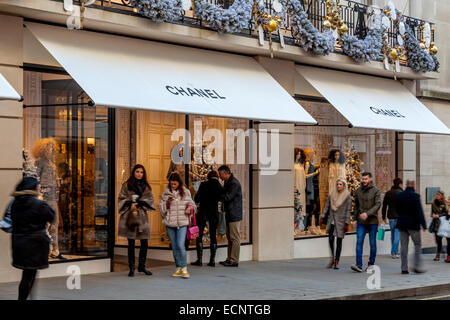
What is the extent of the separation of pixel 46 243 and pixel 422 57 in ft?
41.2

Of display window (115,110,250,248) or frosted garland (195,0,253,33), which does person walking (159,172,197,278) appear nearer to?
display window (115,110,250,248)

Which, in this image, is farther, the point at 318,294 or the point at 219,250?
the point at 219,250

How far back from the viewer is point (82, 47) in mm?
12844

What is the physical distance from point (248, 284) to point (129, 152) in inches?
173

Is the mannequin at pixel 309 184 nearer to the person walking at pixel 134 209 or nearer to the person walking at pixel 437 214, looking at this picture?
the person walking at pixel 437 214

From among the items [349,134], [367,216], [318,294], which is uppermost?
[349,134]

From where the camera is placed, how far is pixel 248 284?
1257 centimetres

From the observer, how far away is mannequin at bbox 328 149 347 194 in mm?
18453

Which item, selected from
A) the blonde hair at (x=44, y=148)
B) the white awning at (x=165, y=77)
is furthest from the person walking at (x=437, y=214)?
the blonde hair at (x=44, y=148)

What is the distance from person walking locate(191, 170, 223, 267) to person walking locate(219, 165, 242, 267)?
15cm

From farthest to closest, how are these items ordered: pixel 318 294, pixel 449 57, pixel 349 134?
1. pixel 449 57
2. pixel 349 134
3. pixel 318 294

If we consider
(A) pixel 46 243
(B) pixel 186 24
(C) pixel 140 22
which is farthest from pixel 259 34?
(A) pixel 46 243

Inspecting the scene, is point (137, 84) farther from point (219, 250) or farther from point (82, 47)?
point (219, 250)

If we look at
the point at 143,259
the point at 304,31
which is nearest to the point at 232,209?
the point at 143,259
